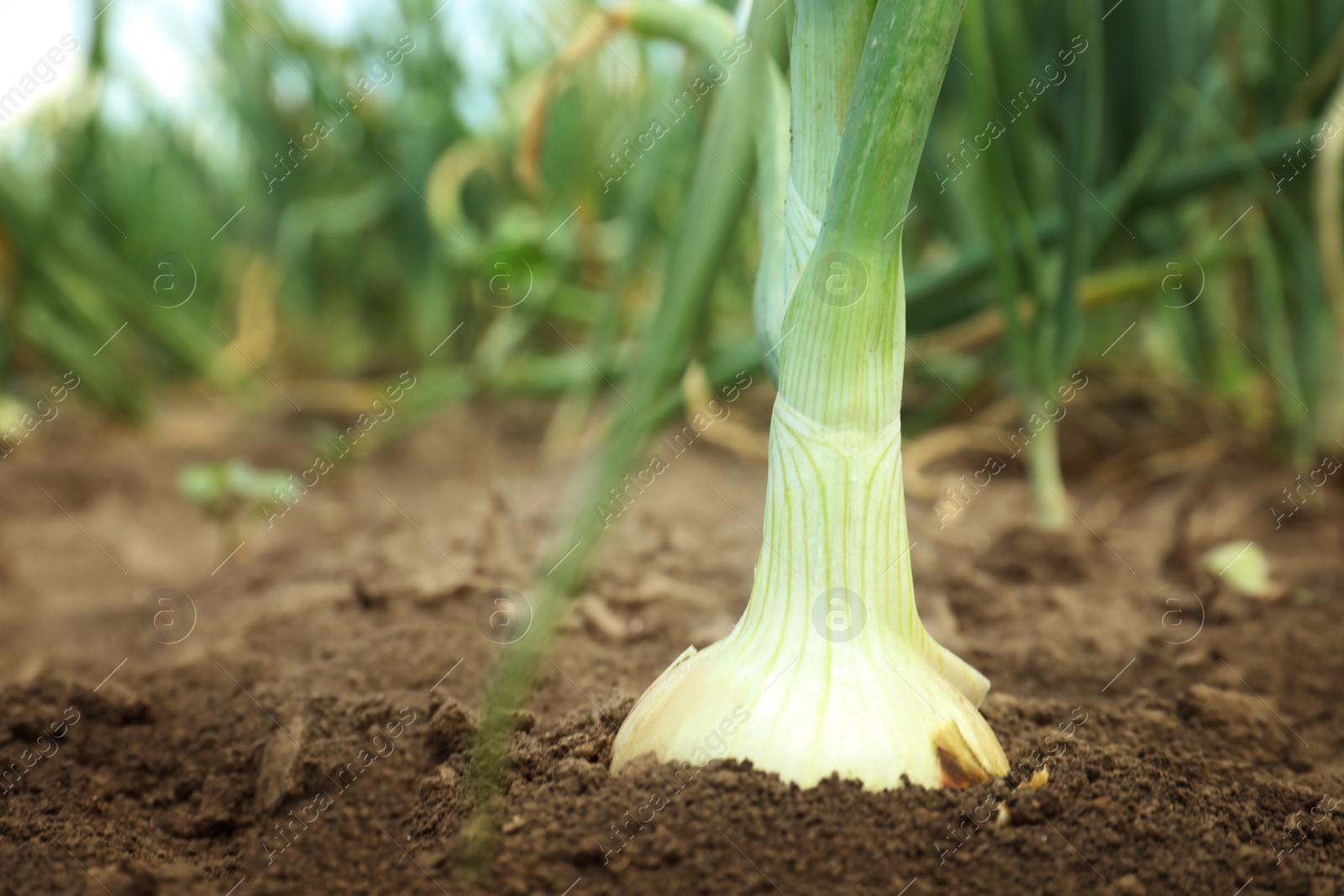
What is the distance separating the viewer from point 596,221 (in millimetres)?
1905

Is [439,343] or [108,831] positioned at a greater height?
[439,343]

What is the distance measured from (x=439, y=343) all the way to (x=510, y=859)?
1.83 metres

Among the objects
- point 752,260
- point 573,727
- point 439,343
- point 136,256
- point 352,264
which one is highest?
point 136,256

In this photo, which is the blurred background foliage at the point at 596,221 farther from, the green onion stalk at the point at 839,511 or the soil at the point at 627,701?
the soil at the point at 627,701

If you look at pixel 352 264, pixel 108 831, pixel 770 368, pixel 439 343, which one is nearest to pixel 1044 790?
pixel 770 368

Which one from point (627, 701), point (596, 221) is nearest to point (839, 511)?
point (627, 701)

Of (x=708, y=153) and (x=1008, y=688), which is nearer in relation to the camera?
(x=708, y=153)

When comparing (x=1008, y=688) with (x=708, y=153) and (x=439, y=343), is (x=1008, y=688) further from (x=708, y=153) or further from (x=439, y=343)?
(x=439, y=343)

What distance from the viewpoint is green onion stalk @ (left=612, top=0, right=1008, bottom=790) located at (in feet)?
1.32

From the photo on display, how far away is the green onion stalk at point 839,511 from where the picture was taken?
40 cm

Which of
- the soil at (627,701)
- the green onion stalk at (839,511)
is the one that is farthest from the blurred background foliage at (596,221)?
the soil at (627,701)

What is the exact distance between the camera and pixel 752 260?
1.95 m

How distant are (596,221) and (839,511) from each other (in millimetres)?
1554

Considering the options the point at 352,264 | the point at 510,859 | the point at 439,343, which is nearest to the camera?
the point at 510,859
